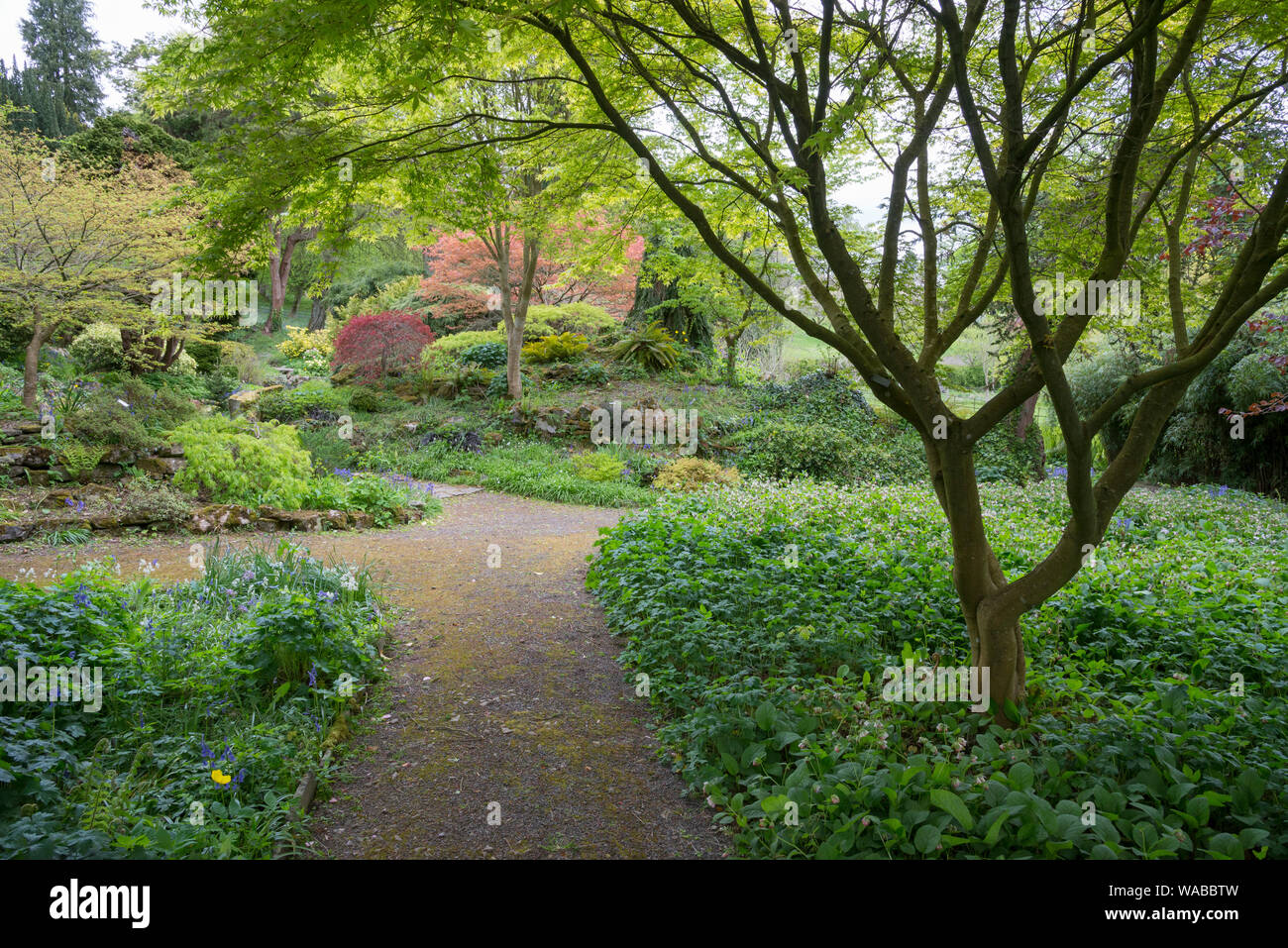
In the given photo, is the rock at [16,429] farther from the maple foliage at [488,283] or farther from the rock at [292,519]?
the maple foliage at [488,283]

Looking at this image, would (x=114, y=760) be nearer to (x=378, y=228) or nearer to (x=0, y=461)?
(x=378, y=228)

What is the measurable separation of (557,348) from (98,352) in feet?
28.7

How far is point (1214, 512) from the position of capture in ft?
27.7

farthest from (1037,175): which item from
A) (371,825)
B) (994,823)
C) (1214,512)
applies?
(1214,512)

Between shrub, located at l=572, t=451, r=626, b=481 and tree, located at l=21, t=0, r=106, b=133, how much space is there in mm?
21583

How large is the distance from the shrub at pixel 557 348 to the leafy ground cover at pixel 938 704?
1037 cm

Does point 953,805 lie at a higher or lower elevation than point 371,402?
lower

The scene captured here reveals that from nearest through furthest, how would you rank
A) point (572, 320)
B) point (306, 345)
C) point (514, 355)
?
point (514, 355) < point (572, 320) < point (306, 345)

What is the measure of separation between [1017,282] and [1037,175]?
4.03 feet

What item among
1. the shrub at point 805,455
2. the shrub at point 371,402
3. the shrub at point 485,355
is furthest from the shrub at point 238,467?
the shrub at point 485,355

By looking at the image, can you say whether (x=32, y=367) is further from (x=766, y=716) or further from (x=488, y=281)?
(x=766, y=716)

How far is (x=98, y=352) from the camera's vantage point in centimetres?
1296

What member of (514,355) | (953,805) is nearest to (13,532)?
(953,805)

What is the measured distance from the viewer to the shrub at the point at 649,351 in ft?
53.0
